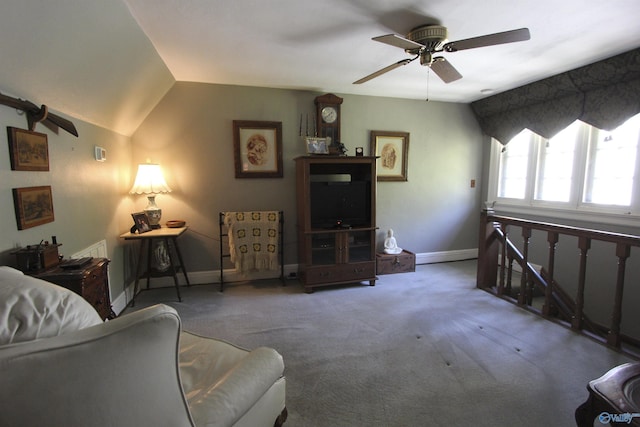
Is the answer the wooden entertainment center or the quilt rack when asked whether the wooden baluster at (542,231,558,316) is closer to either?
the wooden entertainment center

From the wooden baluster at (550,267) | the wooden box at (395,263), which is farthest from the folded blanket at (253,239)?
the wooden baluster at (550,267)

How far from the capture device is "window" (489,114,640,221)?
3084mm

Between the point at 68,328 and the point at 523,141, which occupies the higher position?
the point at 523,141

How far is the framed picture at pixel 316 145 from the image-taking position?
3.51 metres

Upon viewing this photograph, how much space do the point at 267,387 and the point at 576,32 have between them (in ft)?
10.8

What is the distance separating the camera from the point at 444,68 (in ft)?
7.52

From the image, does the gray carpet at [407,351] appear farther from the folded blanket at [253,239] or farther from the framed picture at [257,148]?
the framed picture at [257,148]

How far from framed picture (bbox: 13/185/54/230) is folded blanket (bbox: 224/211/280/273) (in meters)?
1.66

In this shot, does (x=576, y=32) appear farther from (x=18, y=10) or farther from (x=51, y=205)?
(x=51, y=205)

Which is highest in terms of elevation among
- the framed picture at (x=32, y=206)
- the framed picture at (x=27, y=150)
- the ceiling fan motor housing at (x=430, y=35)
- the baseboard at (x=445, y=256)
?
the ceiling fan motor housing at (x=430, y=35)

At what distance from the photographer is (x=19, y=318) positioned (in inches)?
30.7

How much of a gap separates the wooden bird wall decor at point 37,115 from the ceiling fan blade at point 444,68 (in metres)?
2.64

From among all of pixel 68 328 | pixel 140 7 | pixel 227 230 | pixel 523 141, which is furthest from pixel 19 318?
pixel 523 141

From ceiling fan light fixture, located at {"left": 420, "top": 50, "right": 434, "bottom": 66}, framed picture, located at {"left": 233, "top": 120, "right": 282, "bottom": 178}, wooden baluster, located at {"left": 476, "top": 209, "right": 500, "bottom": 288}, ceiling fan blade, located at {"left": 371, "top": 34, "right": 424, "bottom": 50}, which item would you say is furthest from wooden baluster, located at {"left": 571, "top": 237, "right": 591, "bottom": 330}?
framed picture, located at {"left": 233, "top": 120, "right": 282, "bottom": 178}
